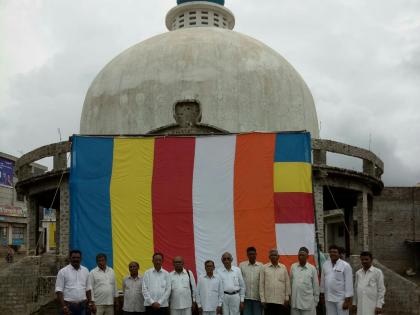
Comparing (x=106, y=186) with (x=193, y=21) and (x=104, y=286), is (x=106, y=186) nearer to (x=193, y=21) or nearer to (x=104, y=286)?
(x=104, y=286)

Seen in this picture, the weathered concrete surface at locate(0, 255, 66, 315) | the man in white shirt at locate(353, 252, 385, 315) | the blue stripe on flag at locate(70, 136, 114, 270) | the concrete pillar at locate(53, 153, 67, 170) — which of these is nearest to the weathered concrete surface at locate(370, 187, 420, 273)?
the concrete pillar at locate(53, 153, 67, 170)

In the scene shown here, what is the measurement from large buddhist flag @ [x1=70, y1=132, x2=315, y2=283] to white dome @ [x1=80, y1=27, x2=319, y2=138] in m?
7.69

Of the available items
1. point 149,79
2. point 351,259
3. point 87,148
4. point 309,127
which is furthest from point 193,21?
point 87,148

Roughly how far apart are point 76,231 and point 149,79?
1039 centimetres

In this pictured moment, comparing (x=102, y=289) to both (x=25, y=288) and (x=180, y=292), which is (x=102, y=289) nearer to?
(x=180, y=292)

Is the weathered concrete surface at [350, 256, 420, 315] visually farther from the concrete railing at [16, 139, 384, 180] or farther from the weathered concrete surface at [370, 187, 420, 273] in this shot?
the weathered concrete surface at [370, 187, 420, 273]

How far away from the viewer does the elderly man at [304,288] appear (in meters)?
10.0

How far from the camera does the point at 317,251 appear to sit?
1208 cm

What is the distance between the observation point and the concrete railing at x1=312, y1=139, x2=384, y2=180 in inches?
775

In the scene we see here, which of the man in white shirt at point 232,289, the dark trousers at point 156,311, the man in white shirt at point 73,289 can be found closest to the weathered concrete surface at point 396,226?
the man in white shirt at point 232,289

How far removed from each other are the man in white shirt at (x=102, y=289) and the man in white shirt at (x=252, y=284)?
2.25 metres

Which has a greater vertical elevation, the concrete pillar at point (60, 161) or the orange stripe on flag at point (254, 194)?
the concrete pillar at point (60, 161)

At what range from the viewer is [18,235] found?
173ft

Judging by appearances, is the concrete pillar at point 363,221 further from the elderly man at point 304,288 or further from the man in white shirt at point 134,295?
the man in white shirt at point 134,295
